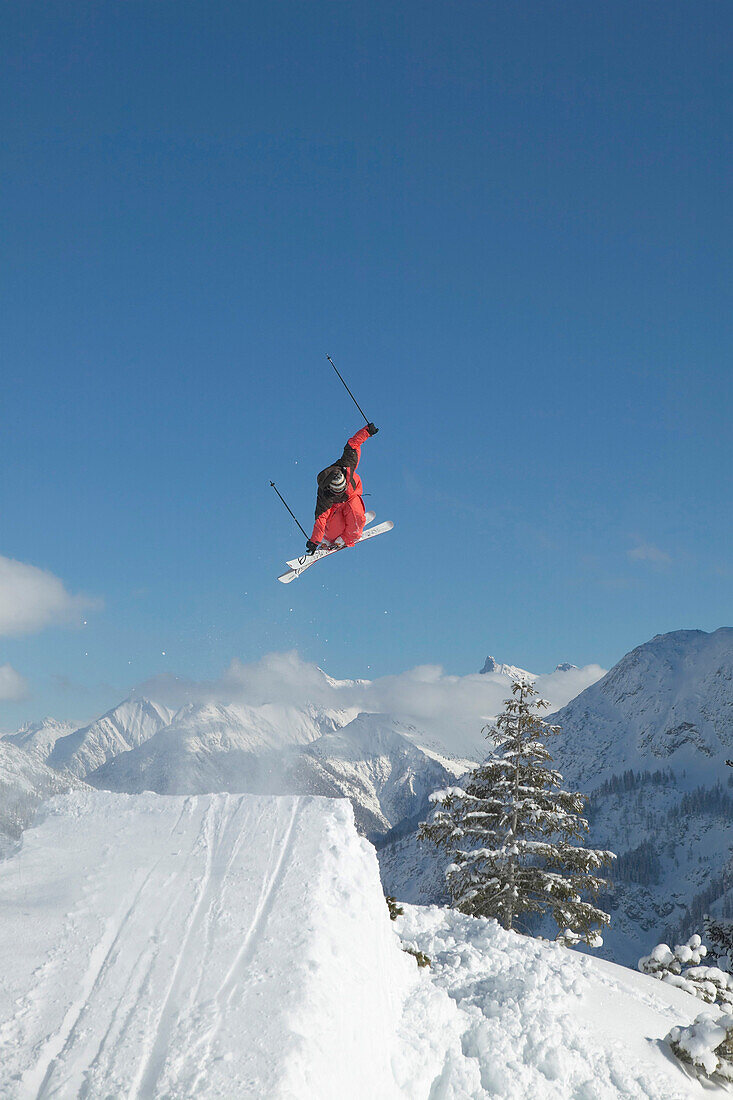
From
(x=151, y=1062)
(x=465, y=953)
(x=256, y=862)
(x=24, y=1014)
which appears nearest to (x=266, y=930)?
(x=256, y=862)

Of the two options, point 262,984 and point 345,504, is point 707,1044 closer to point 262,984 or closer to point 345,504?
point 262,984

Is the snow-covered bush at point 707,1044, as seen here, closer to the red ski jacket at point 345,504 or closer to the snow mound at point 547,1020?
the snow mound at point 547,1020

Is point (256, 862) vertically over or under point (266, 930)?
over

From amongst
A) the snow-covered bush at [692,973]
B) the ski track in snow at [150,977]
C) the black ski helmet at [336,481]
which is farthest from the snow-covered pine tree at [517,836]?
the ski track in snow at [150,977]

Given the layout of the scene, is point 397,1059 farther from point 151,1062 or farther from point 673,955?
point 673,955

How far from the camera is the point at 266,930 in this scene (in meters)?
8.11

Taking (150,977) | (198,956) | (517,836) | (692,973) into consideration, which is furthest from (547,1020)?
(517,836)

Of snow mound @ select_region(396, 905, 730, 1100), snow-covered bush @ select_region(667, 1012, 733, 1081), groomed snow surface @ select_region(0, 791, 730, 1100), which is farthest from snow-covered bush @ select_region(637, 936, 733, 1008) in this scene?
snow-covered bush @ select_region(667, 1012, 733, 1081)

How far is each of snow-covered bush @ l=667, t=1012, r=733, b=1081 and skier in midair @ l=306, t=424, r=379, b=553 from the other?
9.64 m

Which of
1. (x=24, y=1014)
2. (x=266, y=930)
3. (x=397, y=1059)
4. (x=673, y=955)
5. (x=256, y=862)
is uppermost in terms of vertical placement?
(x=673, y=955)

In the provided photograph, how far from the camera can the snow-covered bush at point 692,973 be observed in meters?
13.5

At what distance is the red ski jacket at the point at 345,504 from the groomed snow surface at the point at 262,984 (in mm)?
5971

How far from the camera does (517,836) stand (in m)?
18.8

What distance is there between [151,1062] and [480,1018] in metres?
4.42
